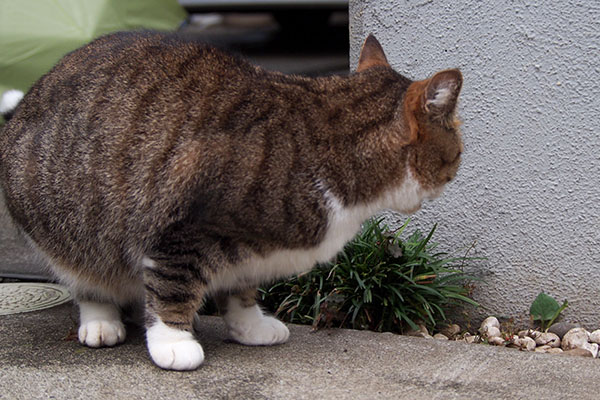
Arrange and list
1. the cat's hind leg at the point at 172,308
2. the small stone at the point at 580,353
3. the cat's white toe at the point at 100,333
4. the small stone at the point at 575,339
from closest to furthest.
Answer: the cat's hind leg at the point at 172,308, the cat's white toe at the point at 100,333, the small stone at the point at 580,353, the small stone at the point at 575,339

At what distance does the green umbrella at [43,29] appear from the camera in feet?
13.9

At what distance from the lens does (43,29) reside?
426 centimetres

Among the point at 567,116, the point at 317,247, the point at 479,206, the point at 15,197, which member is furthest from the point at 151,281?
the point at 567,116

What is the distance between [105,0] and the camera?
14.4 feet

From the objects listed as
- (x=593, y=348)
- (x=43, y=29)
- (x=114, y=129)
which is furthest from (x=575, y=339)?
(x=43, y=29)

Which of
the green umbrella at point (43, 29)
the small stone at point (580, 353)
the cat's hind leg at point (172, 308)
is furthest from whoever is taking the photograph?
the green umbrella at point (43, 29)

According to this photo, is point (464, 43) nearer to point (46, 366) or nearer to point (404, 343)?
point (404, 343)

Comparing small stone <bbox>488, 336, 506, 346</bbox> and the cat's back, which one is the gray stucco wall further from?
the cat's back

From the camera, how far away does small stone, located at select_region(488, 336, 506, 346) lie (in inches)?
127

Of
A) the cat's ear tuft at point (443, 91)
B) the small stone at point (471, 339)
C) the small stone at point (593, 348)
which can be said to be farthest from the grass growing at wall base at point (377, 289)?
the cat's ear tuft at point (443, 91)

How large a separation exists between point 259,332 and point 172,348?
0.42 m

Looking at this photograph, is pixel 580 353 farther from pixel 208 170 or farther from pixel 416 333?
pixel 208 170

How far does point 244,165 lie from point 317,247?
0.38 meters

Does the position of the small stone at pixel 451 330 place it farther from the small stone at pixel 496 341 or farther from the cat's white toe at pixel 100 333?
the cat's white toe at pixel 100 333
